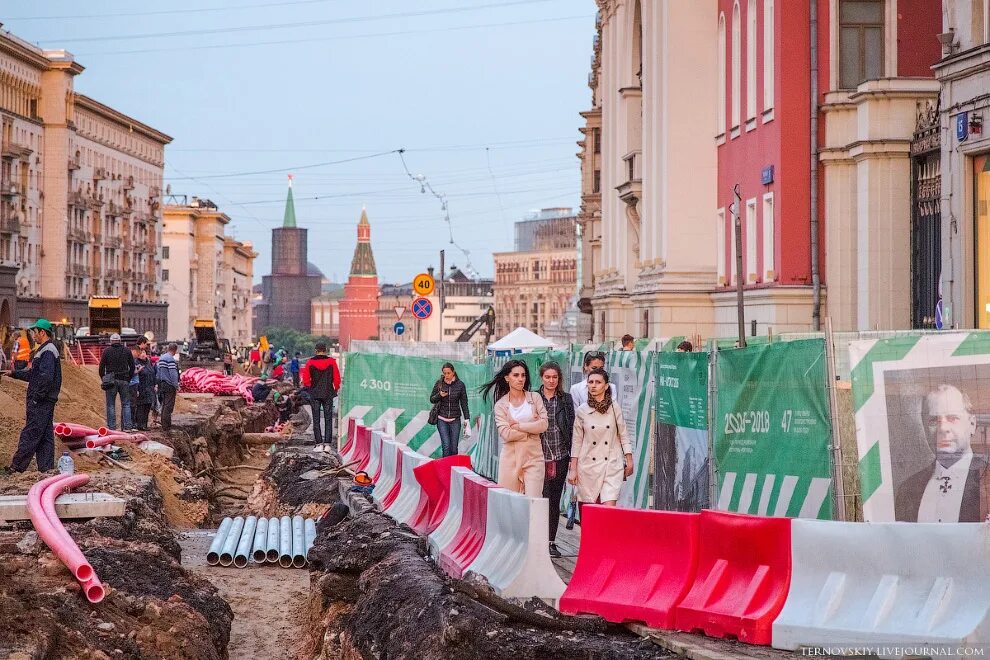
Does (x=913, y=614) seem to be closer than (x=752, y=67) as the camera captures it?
Yes

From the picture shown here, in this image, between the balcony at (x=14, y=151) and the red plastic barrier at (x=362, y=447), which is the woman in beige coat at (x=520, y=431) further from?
the balcony at (x=14, y=151)

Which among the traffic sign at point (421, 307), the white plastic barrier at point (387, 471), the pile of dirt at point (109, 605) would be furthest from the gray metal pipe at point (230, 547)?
the traffic sign at point (421, 307)

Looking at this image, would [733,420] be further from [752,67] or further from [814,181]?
[752,67]

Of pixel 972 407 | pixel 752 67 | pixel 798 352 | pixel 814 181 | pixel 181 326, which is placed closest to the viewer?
pixel 972 407

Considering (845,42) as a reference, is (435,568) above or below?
below

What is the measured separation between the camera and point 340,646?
39.4 ft

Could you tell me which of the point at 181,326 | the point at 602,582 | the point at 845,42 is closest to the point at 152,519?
the point at 602,582

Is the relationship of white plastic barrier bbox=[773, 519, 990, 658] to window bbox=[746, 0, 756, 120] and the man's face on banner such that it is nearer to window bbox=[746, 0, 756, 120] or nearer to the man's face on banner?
the man's face on banner

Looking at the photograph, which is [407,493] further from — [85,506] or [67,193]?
[67,193]

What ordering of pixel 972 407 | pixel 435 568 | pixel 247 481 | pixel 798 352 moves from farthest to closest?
pixel 247 481 → pixel 435 568 → pixel 798 352 → pixel 972 407

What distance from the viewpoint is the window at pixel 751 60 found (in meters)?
32.5

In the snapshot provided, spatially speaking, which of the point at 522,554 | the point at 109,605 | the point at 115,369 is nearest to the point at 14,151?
the point at 115,369

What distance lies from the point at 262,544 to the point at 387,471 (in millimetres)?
2063

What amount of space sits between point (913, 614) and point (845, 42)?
22.5 meters
